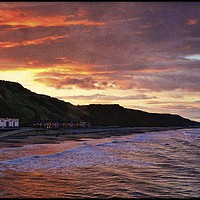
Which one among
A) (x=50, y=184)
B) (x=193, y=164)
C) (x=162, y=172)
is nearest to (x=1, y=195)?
(x=50, y=184)

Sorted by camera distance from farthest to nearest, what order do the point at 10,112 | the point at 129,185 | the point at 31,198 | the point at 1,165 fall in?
the point at 10,112 < the point at 1,165 < the point at 129,185 < the point at 31,198

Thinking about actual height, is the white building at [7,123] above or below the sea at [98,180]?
above

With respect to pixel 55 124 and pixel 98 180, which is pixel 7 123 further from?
pixel 98 180

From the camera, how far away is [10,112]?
161 meters

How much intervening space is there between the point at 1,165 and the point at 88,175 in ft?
27.2

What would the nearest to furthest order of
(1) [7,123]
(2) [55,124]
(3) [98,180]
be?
1. (3) [98,180]
2. (1) [7,123]
3. (2) [55,124]

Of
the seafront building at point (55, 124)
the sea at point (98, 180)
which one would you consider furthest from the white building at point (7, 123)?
the sea at point (98, 180)

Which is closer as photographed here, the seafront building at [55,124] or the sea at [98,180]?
the sea at [98,180]

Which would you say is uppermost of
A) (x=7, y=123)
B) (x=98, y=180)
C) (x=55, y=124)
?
(x=7, y=123)

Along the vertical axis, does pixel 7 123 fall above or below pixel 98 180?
above

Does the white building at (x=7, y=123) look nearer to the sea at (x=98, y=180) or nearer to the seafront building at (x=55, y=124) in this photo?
the seafront building at (x=55, y=124)

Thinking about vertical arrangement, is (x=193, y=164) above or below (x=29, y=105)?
below

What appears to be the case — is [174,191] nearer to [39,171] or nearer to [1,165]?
[39,171]

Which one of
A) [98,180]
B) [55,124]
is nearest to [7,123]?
[55,124]
